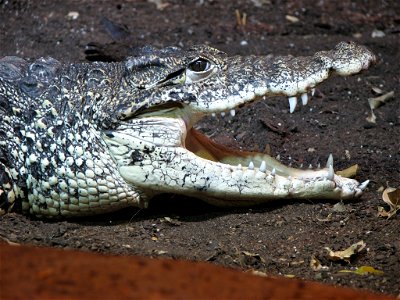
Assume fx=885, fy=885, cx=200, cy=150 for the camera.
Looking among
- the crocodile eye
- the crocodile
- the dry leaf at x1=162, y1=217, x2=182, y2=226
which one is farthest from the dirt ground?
the crocodile eye

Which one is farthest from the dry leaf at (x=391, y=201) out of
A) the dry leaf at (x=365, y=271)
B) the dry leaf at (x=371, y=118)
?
the dry leaf at (x=371, y=118)

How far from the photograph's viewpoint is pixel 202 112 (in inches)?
221

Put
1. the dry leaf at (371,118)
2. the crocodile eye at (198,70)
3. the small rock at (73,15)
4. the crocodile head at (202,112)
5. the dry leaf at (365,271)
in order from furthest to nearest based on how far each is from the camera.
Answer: the small rock at (73,15)
the dry leaf at (371,118)
the crocodile eye at (198,70)
the crocodile head at (202,112)
the dry leaf at (365,271)

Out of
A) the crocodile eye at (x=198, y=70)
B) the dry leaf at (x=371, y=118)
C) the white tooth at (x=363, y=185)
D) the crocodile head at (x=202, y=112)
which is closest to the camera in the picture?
the crocodile head at (x=202, y=112)

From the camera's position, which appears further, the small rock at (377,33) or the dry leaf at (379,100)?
the small rock at (377,33)

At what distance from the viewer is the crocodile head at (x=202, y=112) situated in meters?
5.53

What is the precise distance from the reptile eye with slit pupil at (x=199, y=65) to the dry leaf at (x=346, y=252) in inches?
55.0

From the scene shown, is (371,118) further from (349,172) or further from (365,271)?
(365,271)

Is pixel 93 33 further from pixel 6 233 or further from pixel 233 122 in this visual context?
pixel 6 233

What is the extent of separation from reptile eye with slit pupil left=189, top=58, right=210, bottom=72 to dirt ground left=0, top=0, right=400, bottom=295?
3.02 ft

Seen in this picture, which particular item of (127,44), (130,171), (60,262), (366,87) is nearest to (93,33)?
(127,44)

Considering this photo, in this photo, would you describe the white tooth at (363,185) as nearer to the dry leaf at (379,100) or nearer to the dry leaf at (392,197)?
the dry leaf at (392,197)

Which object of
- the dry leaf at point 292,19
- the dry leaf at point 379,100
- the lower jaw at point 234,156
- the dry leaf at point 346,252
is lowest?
the dry leaf at point 346,252

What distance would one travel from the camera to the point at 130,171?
5.58 m
